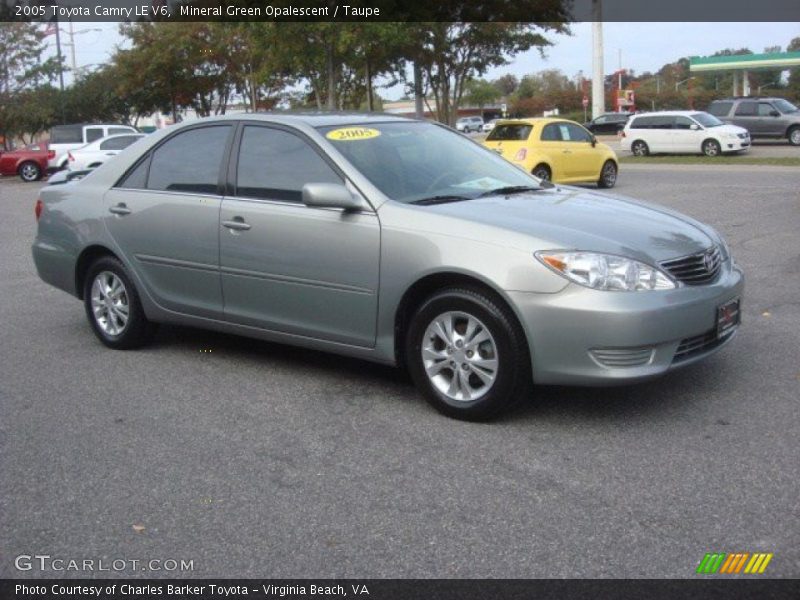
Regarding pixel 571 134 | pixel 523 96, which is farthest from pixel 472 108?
pixel 571 134

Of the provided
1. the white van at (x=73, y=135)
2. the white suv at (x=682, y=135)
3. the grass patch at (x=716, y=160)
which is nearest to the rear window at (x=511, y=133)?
the grass patch at (x=716, y=160)

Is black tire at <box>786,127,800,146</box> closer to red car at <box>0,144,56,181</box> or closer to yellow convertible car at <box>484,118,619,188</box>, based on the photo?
yellow convertible car at <box>484,118,619,188</box>

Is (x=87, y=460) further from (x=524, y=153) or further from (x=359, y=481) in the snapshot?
(x=524, y=153)

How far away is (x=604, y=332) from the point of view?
177 inches

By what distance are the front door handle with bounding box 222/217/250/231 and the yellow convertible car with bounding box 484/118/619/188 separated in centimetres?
1301

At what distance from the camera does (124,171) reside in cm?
660

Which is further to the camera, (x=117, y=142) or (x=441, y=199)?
(x=117, y=142)

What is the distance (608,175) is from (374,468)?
55.1ft

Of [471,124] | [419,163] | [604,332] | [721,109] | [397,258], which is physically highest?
[471,124]

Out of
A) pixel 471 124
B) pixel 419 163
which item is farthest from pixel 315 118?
pixel 471 124

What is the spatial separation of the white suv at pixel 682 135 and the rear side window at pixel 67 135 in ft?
60.3

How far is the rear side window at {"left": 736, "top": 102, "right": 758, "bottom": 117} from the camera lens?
1276 inches
